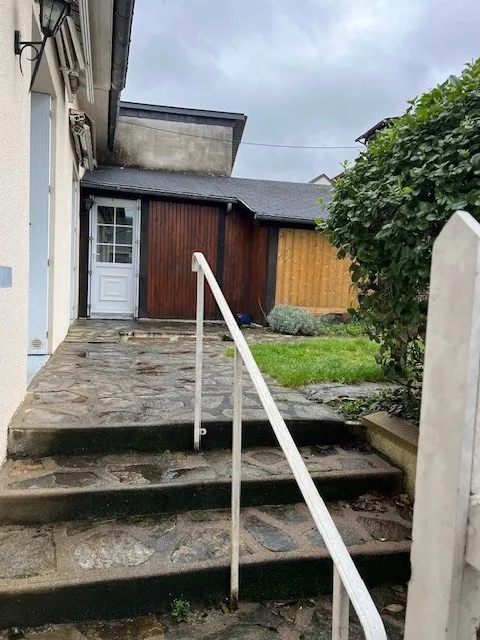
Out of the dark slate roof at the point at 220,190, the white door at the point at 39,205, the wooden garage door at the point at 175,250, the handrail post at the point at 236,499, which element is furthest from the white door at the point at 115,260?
the handrail post at the point at 236,499

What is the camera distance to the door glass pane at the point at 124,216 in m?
9.09

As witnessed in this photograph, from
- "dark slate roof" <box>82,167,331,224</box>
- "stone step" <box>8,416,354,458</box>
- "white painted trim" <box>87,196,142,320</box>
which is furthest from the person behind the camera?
"white painted trim" <box>87,196,142,320</box>

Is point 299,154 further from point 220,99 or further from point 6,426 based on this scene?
point 6,426

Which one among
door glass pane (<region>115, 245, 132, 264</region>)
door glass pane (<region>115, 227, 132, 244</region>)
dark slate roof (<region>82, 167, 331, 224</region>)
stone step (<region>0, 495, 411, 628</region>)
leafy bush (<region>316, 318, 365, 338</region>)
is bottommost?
stone step (<region>0, 495, 411, 628</region>)

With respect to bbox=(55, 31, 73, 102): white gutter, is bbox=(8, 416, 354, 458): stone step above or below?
below

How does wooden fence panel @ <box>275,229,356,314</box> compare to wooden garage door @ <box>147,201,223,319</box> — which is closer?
wooden fence panel @ <box>275,229,356,314</box>

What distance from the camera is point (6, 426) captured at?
2312 mm

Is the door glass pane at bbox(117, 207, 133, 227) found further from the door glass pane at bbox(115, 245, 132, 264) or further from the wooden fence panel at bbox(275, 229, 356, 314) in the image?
the wooden fence panel at bbox(275, 229, 356, 314)

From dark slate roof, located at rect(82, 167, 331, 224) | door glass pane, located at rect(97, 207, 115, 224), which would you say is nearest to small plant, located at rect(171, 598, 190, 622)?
dark slate roof, located at rect(82, 167, 331, 224)

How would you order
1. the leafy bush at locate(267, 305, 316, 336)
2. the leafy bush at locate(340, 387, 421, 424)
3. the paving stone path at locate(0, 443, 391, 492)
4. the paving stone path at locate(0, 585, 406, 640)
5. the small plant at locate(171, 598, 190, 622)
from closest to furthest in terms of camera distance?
the paving stone path at locate(0, 585, 406, 640) < the small plant at locate(171, 598, 190, 622) < the paving stone path at locate(0, 443, 391, 492) < the leafy bush at locate(340, 387, 421, 424) < the leafy bush at locate(267, 305, 316, 336)

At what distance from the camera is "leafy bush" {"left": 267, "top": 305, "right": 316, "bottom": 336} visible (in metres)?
8.04

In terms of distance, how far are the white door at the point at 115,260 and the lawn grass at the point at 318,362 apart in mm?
4103

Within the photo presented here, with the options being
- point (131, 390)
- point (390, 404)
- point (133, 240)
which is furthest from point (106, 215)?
point (390, 404)

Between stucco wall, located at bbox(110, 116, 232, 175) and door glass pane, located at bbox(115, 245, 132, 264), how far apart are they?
2.98m
